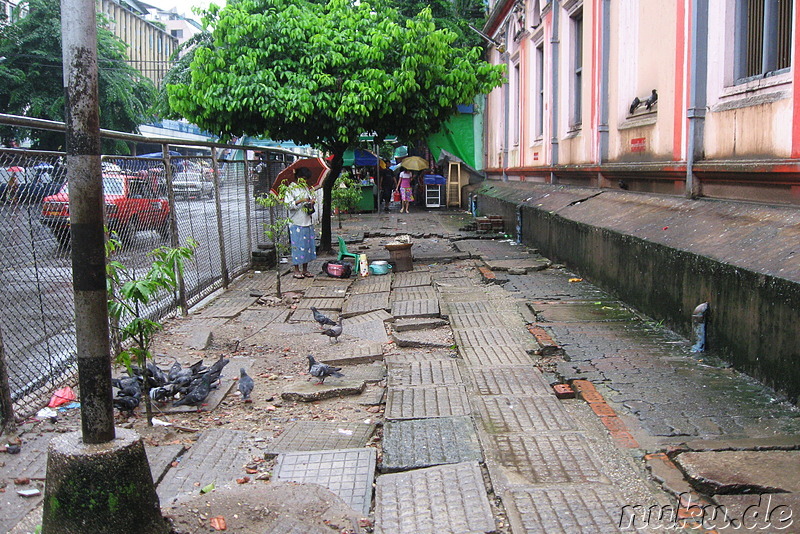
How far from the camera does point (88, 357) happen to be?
2881 millimetres

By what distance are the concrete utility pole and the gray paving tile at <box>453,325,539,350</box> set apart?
396cm

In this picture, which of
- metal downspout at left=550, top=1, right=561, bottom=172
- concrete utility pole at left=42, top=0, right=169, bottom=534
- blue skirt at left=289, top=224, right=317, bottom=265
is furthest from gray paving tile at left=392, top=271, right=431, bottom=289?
concrete utility pole at left=42, top=0, right=169, bottom=534

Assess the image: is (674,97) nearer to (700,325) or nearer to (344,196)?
(700,325)

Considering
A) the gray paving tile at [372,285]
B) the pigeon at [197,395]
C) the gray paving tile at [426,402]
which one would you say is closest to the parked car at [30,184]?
the pigeon at [197,395]

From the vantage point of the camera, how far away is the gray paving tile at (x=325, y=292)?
30.7 ft

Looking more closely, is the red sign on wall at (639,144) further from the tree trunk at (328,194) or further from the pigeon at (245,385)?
the pigeon at (245,385)

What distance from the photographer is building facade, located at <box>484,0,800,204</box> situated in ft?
19.5

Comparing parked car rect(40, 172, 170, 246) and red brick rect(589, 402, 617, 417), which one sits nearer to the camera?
red brick rect(589, 402, 617, 417)

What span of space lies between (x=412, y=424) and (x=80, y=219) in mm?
2438

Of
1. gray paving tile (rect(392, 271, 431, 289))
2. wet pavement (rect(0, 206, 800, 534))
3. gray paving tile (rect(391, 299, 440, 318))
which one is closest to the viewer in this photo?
wet pavement (rect(0, 206, 800, 534))

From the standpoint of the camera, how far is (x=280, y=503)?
3.46m

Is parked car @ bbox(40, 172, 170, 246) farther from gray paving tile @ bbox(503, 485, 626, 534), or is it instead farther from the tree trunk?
the tree trunk

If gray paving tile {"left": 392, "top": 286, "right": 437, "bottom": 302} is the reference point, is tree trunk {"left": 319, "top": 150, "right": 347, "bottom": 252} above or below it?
above

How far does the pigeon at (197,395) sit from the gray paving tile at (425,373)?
136 cm
